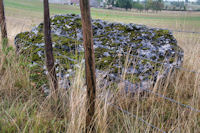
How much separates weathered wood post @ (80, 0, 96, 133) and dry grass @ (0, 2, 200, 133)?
0.07 m

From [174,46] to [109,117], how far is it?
208cm

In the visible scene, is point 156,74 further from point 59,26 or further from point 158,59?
point 59,26

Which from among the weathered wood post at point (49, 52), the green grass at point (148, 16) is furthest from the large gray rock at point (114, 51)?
the green grass at point (148, 16)

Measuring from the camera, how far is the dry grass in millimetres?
2094

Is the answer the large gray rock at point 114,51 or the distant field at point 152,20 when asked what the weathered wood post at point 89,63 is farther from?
the distant field at point 152,20

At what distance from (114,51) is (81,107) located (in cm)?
158

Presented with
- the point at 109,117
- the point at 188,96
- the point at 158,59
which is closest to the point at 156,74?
the point at 158,59

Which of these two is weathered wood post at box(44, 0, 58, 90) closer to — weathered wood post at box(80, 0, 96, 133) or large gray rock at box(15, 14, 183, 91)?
large gray rock at box(15, 14, 183, 91)

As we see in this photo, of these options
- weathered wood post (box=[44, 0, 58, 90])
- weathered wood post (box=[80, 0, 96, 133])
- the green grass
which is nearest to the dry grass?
weathered wood post (box=[80, 0, 96, 133])

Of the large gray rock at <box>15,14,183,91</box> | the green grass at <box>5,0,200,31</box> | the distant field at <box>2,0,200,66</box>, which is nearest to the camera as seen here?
the large gray rock at <box>15,14,183,91</box>

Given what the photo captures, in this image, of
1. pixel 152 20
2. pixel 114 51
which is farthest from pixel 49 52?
pixel 152 20

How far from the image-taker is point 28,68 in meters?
3.44

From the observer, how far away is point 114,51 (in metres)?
3.48

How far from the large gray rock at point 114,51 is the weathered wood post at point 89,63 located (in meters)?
0.87
